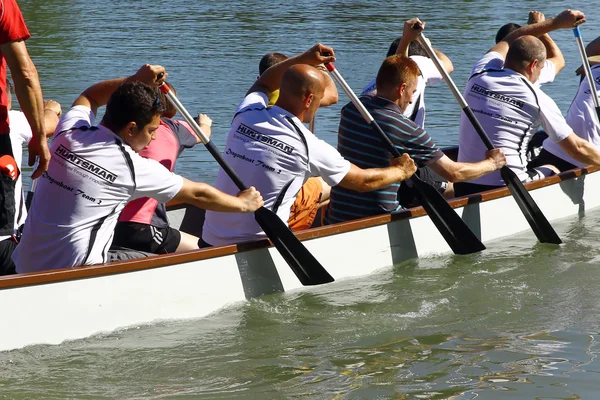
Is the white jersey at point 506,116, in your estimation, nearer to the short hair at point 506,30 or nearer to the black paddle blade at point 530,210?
the black paddle blade at point 530,210

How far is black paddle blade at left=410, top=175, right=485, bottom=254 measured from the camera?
6867mm

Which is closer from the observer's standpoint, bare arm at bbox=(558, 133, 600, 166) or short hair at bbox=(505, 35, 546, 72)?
short hair at bbox=(505, 35, 546, 72)

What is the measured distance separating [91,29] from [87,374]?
15.8 metres

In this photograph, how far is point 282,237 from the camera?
5980 millimetres

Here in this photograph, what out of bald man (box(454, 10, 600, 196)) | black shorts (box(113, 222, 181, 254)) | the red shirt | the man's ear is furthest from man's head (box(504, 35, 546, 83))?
the red shirt

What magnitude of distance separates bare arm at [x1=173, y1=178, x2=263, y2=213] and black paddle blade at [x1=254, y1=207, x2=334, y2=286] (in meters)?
0.17

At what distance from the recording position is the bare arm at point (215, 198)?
5340 mm

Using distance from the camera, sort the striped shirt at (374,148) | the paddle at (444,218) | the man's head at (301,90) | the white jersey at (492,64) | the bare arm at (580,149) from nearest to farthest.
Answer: the man's head at (301,90) → the striped shirt at (374,148) → the paddle at (444,218) → the bare arm at (580,149) → the white jersey at (492,64)

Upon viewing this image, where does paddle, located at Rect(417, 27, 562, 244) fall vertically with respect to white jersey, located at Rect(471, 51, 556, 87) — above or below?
below

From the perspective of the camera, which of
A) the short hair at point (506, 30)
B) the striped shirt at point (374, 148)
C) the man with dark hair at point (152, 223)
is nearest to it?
the man with dark hair at point (152, 223)

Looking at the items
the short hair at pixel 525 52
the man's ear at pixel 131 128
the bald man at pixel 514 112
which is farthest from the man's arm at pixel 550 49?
the man's ear at pixel 131 128

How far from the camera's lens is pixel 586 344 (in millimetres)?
5652

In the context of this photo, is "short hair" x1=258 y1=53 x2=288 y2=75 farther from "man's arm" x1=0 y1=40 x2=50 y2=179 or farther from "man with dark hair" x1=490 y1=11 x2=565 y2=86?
"man's arm" x1=0 y1=40 x2=50 y2=179

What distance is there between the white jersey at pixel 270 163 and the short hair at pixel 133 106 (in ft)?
3.03
